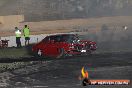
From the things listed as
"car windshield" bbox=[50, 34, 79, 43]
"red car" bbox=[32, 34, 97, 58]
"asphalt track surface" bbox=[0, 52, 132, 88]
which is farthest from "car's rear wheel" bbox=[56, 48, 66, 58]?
"asphalt track surface" bbox=[0, 52, 132, 88]

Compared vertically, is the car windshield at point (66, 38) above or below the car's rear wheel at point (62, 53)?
above

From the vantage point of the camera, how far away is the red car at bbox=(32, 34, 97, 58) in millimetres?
24359

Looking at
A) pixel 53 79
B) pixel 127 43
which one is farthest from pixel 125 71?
pixel 127 43

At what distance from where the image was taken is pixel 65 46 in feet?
80.0

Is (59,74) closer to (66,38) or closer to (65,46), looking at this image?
(65,46)

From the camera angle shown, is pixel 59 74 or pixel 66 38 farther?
pixel 66 38

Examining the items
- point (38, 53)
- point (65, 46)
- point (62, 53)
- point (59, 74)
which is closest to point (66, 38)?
point (65, 46)

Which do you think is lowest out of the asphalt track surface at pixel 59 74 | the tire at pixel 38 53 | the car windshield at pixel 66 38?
the tire at pixel 38 53

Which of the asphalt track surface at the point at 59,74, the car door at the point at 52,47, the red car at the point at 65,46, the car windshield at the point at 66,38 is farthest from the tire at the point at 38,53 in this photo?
the asphalt track surface at the point at 59,74

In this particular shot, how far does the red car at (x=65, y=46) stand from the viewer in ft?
79.9

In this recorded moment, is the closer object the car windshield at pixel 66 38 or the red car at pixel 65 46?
the red car at pixel 65 46

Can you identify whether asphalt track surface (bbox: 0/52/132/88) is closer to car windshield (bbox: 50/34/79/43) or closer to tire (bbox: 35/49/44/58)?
car windshield (bbox: 50/34/79/43)

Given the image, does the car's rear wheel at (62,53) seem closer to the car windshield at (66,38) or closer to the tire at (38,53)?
the car windshield at (66,38)

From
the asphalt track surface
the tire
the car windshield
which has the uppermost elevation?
the car windshield
